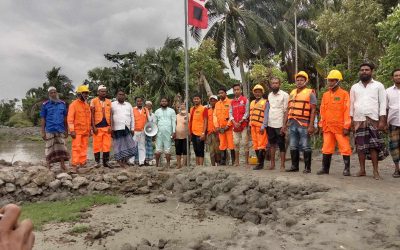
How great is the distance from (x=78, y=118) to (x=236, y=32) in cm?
1599

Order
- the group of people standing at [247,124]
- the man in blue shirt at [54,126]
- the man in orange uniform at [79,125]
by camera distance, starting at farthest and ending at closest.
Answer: the man in orange uniform at [79,125] < the man in blue shirt at [54,126] < the group of people standing at [247,124]

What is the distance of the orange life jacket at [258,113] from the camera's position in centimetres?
757

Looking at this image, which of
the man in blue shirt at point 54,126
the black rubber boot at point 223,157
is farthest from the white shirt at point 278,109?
the man in blue shirt at point 54,126

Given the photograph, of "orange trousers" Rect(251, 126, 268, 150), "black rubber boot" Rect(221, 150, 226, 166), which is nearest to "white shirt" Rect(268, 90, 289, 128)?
"orange trousers" Rect(251, 126, 268, 150)

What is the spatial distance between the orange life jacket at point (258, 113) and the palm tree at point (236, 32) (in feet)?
A: 49.7

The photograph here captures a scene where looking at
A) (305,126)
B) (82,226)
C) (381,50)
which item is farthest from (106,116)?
(381,50)

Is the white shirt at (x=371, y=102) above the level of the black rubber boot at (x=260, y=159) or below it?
above

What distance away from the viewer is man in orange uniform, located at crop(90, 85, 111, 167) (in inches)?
333

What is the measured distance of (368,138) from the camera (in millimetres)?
6137

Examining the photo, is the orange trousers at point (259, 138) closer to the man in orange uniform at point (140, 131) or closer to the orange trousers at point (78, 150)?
the man in orange uniform at point (140, 131)

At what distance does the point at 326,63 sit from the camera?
14.7 metres

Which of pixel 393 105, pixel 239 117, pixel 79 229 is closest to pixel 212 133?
pixel 239 117

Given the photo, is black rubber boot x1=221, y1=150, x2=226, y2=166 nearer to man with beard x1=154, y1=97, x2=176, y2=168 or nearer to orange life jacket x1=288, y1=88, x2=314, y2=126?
man with beard x1=154, y1=97, x2=176, y2=168

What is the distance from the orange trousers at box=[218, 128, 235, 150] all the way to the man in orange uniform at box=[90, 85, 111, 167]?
241 centimetres
